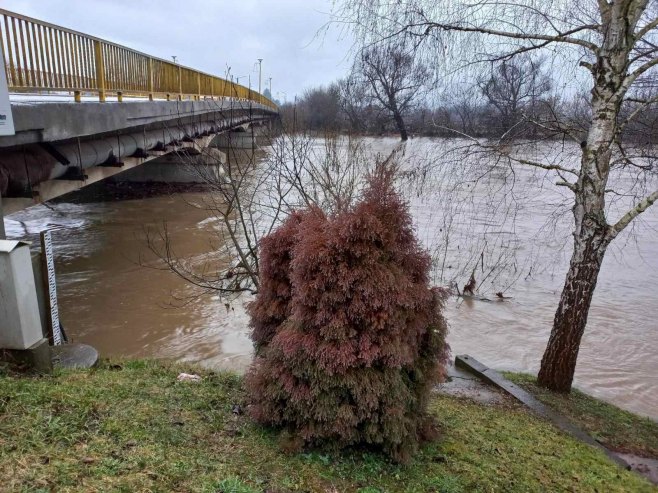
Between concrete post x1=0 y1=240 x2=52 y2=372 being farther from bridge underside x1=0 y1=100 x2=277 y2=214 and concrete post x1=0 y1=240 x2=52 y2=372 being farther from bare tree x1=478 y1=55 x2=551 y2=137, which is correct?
bare tree x1=478 y1=55 x2=551 y2=137

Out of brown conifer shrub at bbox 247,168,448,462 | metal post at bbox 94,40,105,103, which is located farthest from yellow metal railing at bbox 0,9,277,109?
brown conifer shrub at bbox 247,168,448,462

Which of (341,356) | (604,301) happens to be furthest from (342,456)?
(604,301)

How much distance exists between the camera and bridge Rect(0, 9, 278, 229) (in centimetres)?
660

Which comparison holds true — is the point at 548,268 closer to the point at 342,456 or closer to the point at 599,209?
the point at 599,209

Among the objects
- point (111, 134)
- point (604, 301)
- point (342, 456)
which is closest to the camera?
point (342, 456)

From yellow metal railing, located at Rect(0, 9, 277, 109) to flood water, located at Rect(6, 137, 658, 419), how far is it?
4.25m

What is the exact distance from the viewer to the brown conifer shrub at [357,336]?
10.5 ft

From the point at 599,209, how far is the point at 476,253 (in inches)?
347

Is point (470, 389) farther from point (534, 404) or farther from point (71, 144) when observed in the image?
point (71, 144)

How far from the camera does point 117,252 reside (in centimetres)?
1390

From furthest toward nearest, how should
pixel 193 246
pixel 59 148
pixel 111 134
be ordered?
pixel 193 246, pixel 111 134, pixel 59 148

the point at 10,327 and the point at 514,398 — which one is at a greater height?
the point at 10,327

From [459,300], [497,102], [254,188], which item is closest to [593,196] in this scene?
[497,102]

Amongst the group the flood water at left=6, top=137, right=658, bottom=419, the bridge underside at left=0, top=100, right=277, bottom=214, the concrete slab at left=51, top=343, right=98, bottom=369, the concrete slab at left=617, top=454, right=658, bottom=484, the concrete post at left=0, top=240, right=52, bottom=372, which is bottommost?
the flood water at left=6, top=137, right=658, bottom=419
